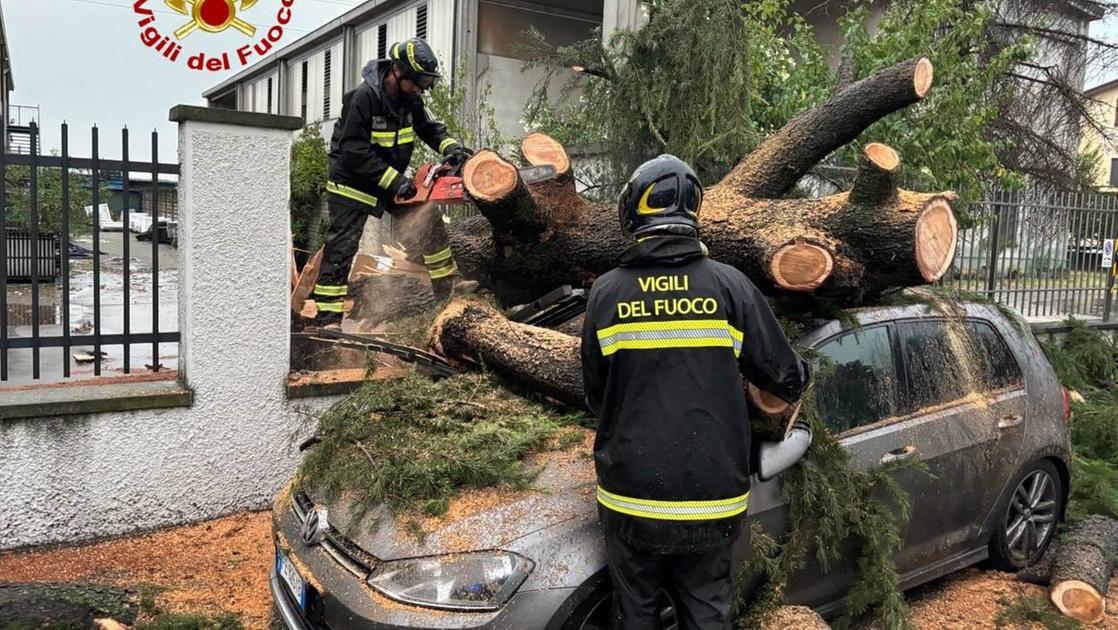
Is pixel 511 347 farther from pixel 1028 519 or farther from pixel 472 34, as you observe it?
pixel 472 34

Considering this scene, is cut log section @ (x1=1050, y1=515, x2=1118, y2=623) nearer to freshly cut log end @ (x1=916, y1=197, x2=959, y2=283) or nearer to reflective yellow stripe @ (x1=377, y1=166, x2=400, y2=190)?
freshly cut log end @ (x1=916, y1=197, x2=959, y2=283)

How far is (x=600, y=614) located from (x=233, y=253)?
117 inches

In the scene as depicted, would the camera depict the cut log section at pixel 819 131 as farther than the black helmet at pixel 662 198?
Yes

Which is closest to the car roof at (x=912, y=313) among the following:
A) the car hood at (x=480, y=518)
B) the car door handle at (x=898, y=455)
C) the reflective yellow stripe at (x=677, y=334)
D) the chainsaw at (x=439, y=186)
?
the car door handle at (x=898, y=455)

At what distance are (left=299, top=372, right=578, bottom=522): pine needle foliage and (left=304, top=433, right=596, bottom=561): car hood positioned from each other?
51 millimetres

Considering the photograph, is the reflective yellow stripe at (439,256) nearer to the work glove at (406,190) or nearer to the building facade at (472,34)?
the work glove at (406,190)

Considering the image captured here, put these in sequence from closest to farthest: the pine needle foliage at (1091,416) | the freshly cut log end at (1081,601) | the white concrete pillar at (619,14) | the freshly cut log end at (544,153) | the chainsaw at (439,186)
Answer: the freshly cut log end at (1081,601) < the freshly cut log end at (544,153) < the pine needle foliage at (1091,416) < the chainsaw at (439,186) < the white concrete pillar at (619,14)

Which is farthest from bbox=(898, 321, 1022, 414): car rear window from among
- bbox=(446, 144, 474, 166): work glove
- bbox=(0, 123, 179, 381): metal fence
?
bbox=(0, 123, 179, 381): metal fence

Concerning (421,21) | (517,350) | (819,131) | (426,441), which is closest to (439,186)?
(517,350)

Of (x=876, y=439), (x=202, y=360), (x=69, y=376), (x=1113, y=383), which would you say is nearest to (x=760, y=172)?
(x=876, y=439)

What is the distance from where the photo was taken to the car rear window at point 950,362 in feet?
12.8

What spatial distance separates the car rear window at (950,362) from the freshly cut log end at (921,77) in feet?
3.92

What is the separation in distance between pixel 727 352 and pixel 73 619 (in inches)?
106

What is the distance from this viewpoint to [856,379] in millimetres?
3627
